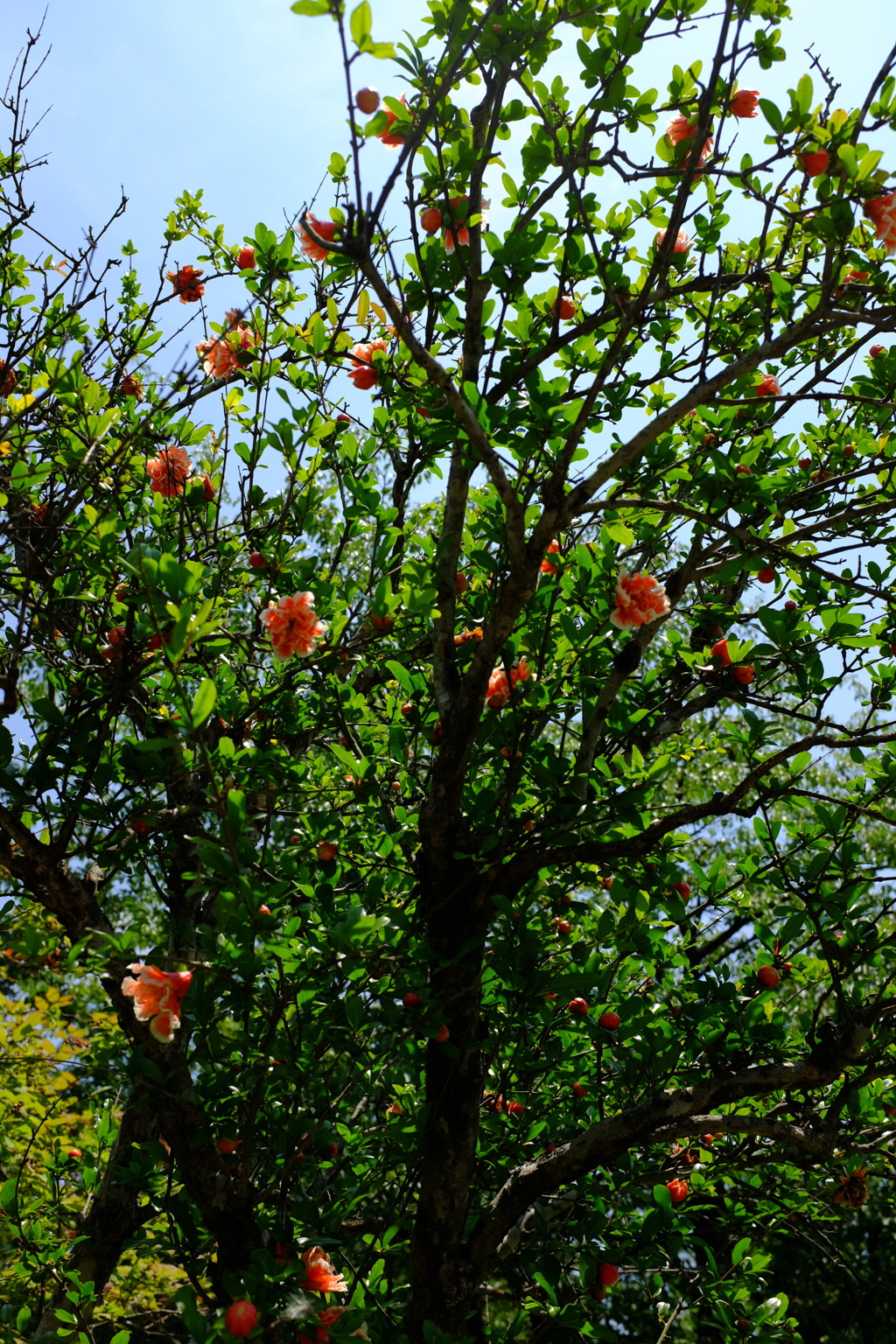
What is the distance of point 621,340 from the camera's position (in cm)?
228

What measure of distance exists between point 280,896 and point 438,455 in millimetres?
1768

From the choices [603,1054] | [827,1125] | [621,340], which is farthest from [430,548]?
[827,1125]

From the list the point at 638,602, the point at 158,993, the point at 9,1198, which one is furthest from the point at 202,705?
the point at 9,1198

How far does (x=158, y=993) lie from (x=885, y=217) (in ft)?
7.96

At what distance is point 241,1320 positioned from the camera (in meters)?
1.86

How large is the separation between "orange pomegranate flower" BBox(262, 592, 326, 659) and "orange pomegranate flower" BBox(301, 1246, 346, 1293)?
1.44 meters

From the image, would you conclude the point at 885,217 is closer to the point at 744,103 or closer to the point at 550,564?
the point at 744,103

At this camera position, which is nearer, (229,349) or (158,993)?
(158,993)

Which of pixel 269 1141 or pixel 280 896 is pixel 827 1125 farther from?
pixel 280 896

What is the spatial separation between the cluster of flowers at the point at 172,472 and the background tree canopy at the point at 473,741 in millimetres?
19

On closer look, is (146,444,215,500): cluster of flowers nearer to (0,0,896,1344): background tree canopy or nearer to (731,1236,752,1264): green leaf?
(0,0,896,1344): background tree canopy

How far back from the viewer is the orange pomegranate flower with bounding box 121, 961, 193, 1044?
2027mm

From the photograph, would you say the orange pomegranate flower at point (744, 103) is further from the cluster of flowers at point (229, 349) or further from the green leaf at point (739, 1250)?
the green leaf at point (739, 1250)

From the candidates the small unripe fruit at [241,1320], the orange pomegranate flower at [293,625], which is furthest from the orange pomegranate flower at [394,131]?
the small unripe fruit at [241,1320]
